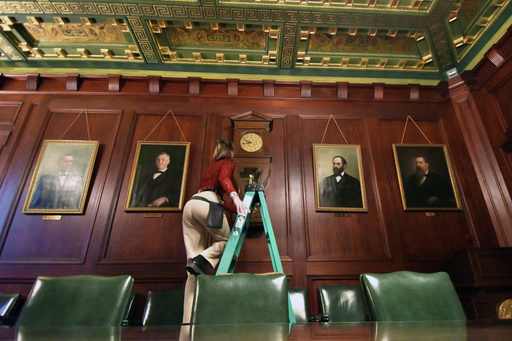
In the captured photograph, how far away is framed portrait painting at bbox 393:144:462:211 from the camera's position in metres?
3.60

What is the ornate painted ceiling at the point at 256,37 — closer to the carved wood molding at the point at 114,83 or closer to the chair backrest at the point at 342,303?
the carved wood molding at the point at 114,83

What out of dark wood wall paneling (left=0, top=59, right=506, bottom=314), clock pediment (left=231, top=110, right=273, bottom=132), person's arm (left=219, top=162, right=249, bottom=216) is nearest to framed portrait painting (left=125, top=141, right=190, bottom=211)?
dark wood wall paneling (left=0, top=59, right=506, bottom=314)

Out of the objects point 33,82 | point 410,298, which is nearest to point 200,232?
point 410,298

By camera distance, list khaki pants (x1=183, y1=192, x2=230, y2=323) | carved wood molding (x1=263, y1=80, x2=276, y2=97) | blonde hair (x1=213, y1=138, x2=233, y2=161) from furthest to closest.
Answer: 1. carved wood molding (x1=263, y1=80, x2=276, y2=97)
2. blonde hair (x1=213, y1=138, x2=233, y2=161)
3. khaki pants (x1=183, y1=192, x2=230, y2=323)

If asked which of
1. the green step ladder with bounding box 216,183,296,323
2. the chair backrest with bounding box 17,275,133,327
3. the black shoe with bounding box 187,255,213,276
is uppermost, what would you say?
the green step ladder with bounding box 216,183,296,323

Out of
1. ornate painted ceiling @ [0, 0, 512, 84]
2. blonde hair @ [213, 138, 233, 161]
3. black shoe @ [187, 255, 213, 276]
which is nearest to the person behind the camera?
black shoe @ [187, 255, 213, 276]

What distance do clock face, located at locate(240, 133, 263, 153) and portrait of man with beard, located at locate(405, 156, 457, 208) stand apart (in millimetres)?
2020

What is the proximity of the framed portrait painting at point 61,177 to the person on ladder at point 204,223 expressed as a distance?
5.56ft

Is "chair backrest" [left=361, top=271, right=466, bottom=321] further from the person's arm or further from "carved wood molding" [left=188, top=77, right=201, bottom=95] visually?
"carved wood molding" [left=188, top=77, right=201, bottom=95]

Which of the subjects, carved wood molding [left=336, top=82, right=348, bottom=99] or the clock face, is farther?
carved wood molding [left=336, top=82, right=348, bottom=99]

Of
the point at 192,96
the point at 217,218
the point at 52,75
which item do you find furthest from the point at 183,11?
the point at 217,218

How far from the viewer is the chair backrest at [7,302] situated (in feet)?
8.70

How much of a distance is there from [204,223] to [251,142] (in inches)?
50.6

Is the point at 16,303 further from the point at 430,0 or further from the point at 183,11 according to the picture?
the point at 430,0
